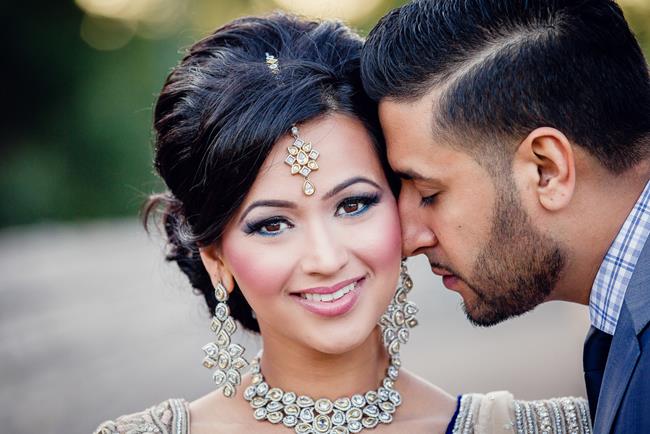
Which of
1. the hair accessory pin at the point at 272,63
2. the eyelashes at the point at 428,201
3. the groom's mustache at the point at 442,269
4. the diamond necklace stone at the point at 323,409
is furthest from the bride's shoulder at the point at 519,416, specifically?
the hair accessory pin at the point at 272,63

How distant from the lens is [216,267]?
12.0 ft

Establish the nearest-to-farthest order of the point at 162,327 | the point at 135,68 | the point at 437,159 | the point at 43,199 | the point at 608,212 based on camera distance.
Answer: the point at 608,212
the point at 437,159
the point at 162,327
the point at 43,199
the point at 135,68

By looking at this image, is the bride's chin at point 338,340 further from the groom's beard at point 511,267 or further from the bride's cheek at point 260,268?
the groom's beard at point 511,267

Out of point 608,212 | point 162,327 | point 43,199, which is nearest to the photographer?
point 608,212

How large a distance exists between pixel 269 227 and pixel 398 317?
0.71m

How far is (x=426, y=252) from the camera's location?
12.0 feet

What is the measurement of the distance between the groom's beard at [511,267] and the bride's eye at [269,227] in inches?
27.5

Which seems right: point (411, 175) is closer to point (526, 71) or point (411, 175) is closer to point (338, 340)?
point (526, 71)

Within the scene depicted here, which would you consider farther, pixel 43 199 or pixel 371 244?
pixel 43 199

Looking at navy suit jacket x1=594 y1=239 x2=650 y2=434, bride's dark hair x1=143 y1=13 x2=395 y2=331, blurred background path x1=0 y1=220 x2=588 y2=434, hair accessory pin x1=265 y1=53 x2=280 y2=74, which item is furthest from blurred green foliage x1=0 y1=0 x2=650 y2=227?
navy suit jacket x1=594 y1=239 x2=650 y2=434

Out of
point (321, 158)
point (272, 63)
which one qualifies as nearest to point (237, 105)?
point (272, 63)

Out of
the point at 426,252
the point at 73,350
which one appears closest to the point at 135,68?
the point at 73,350

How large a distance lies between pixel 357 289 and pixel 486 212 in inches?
21.6

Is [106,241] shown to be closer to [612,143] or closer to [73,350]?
[73,350]
